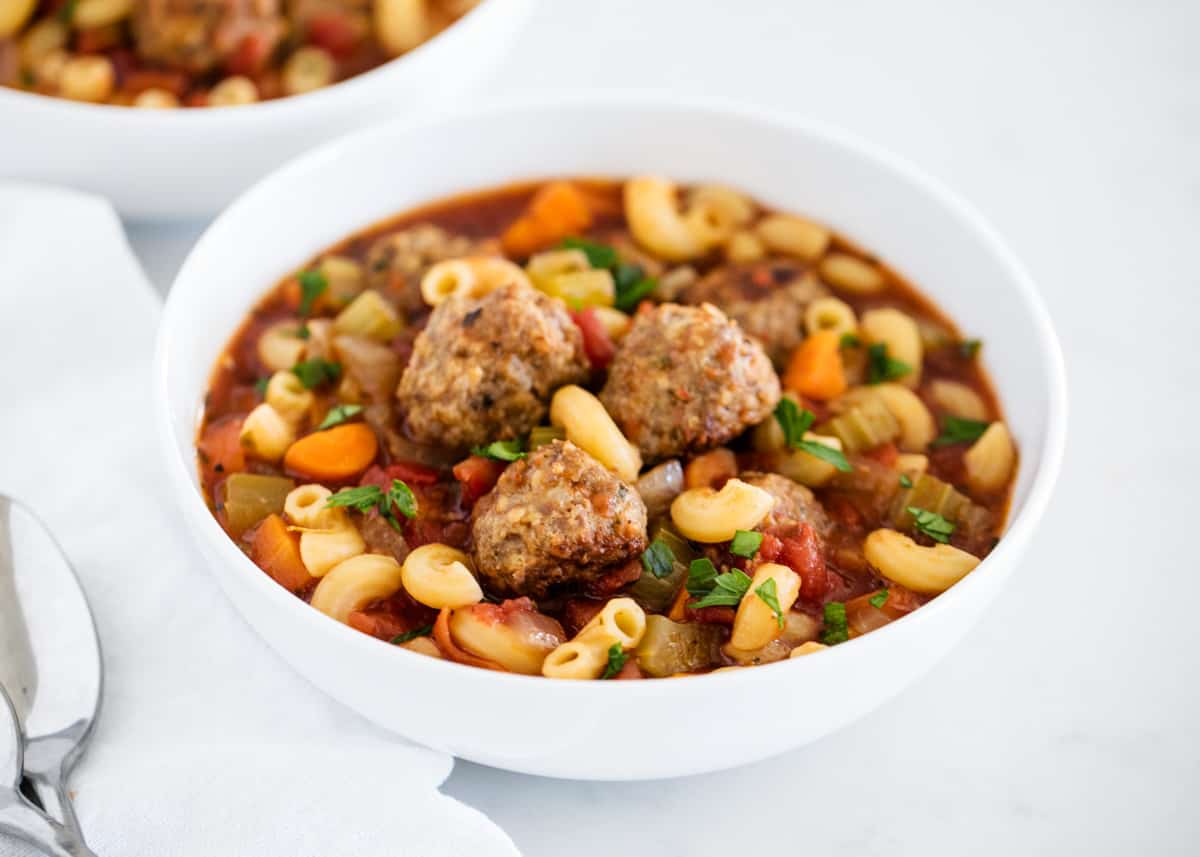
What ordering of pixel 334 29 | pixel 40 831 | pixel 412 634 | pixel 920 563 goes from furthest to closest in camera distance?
A: pixel 334 29 < pixel 920 563 < pixel 412 634 < pixel 40 831

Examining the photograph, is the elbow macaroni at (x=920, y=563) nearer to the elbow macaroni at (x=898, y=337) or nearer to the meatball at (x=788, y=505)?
the meatball at (x=788, y=505)

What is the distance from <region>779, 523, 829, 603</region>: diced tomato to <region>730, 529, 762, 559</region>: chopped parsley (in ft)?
0.30

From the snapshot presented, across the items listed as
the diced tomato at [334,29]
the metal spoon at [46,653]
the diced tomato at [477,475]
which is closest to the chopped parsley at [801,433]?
the diced tomato at [477,475]

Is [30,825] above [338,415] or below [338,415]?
below

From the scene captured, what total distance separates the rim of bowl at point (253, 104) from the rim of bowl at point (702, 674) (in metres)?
0.19

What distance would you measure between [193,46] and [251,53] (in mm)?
217

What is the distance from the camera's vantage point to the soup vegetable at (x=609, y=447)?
3.51 meters

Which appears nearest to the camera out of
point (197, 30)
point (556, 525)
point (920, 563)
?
point (556, 525)

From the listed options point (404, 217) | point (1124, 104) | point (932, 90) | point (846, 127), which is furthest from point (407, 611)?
point (1124, 104)

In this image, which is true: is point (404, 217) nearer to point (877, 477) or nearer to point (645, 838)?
point (877, 477)

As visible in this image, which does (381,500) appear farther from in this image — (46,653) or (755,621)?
(755,621)

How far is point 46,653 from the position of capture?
3723mm

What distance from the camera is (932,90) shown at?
619cm

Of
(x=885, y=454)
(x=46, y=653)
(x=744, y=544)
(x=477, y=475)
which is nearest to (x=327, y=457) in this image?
(x=477, y=475)
